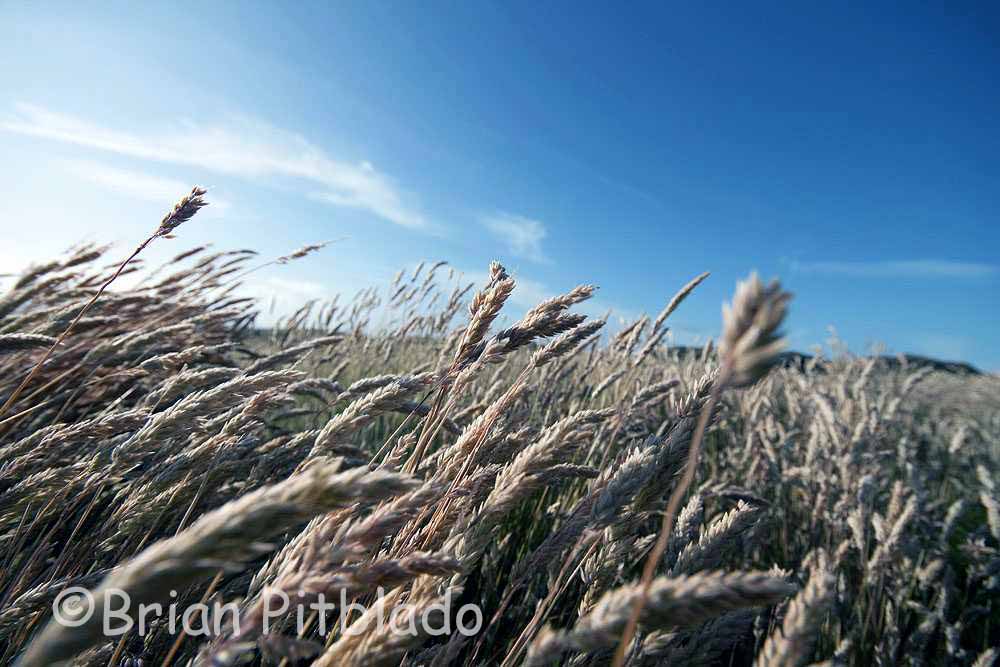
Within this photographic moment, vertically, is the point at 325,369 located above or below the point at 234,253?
below

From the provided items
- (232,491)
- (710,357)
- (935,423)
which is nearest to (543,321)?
(232,491)

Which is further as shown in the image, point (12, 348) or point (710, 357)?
point (710, 357)

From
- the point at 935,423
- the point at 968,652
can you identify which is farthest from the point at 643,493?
the point at 935,423

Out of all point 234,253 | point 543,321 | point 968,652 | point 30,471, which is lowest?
point 30,471

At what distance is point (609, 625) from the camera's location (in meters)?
0.63

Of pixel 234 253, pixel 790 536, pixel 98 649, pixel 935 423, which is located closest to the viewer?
pixel 98 649

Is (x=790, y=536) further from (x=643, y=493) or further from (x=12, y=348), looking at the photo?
(x=12, y=348)

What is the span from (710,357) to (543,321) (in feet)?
18.8

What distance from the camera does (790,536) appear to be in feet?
10.00

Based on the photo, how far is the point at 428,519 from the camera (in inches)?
54.3

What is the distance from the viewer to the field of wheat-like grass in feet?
2.05

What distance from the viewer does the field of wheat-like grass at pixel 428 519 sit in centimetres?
62

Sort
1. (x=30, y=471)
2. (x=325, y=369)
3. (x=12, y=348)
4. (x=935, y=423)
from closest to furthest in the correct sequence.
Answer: (x=30, y=471), (x=12, y=348), (x=325, y=369), (x=935, y=423)

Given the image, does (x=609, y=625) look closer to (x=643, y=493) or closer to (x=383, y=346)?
(x=643, y=493)
